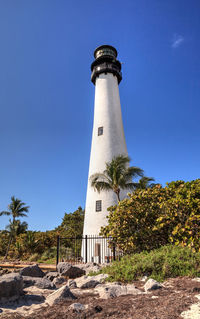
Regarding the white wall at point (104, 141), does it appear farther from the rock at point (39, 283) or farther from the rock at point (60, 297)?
the rock at point (60, 297)

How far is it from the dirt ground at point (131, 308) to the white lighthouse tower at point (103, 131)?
12.5 m

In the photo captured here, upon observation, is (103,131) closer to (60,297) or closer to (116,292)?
(116,292)

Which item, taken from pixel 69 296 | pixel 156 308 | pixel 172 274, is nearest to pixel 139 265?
pixel 172 274

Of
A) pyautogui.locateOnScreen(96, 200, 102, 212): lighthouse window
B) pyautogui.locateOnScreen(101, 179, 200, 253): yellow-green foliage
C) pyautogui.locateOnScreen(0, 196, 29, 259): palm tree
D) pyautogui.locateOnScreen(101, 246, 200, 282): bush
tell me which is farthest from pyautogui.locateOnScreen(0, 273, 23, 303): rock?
pyautogui.locateOnScreen(0, 196, 29, 259): palm tree

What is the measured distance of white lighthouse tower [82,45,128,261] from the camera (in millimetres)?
18188

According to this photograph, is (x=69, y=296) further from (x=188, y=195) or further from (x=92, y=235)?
(x=92, y=235)

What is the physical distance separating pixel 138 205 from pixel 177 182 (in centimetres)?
242

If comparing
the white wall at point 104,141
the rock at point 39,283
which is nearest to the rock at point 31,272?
the rock at point 39,283

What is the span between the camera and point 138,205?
1136cm

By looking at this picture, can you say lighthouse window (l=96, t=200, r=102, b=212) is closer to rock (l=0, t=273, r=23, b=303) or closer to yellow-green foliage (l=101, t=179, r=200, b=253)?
yellow-green foliage (l=101, t=179, r=200, b=253)

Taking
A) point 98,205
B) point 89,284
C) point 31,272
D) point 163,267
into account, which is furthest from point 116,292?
point 98,205

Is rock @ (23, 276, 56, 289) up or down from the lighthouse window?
down

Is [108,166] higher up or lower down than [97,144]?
lower down

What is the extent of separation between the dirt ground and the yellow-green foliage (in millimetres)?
4283
